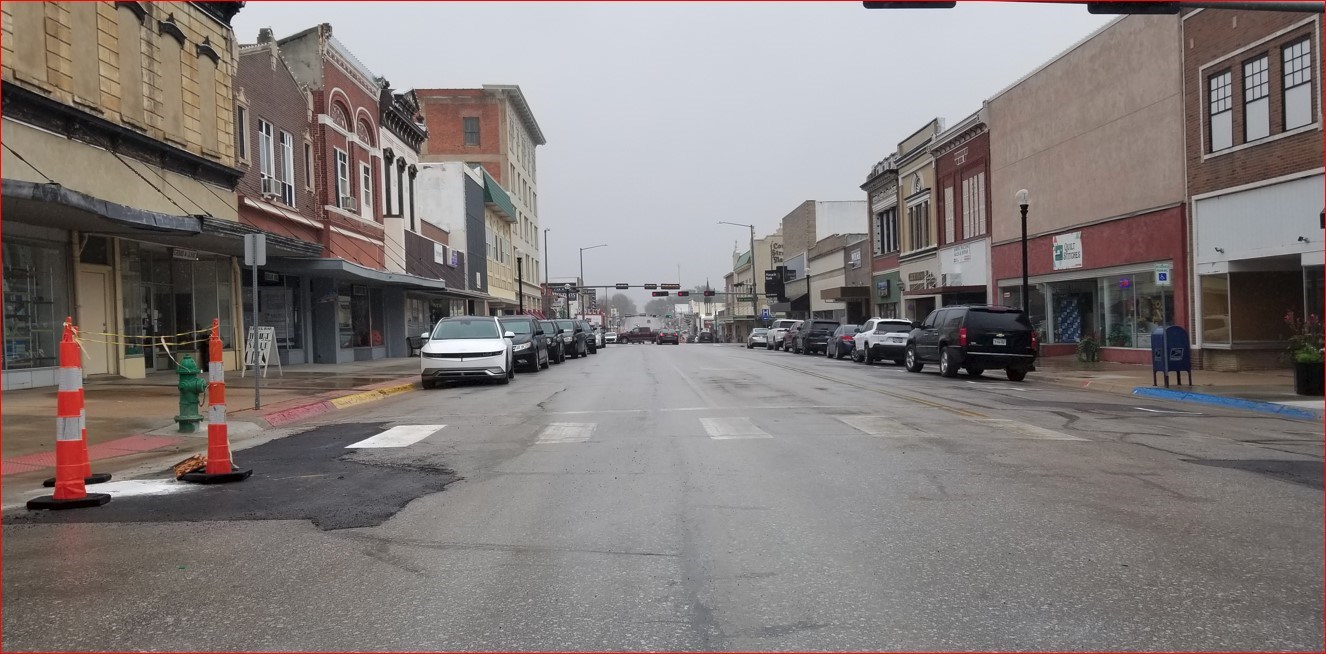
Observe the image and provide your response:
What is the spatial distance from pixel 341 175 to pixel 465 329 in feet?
37.9

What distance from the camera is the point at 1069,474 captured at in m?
7.90

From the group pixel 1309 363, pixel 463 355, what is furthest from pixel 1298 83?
pixel 463 355

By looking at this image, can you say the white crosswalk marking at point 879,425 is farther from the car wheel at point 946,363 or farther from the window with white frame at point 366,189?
the window with white frame at point 366,189

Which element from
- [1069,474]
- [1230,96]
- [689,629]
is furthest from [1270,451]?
[1230,96]

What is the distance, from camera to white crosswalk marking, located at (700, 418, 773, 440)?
420 inches

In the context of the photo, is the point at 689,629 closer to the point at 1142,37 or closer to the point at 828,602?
the point at 828,602

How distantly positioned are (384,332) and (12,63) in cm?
2020

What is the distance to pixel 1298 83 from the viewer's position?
61.6 feet

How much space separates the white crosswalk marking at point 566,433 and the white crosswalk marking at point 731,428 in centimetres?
151

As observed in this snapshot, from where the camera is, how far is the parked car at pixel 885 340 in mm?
29281

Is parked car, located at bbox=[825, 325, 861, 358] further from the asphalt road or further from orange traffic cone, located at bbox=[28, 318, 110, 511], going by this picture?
orange traffic cone, located at bbox=[28, 318, 110, 511]

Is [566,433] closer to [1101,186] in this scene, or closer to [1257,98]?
[1257,98]

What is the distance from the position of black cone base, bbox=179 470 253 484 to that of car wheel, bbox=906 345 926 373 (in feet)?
64.9

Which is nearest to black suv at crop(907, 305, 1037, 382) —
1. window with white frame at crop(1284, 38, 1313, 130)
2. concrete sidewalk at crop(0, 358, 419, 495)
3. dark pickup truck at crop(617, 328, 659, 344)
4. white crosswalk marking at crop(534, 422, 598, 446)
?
window with white frame at crop(1284, 38, 1313, 130)
